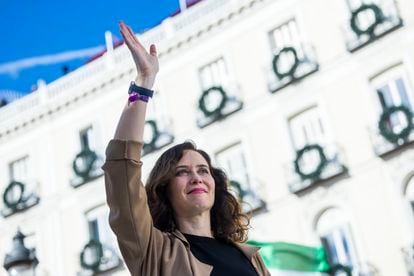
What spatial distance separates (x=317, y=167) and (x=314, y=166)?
0.46 feet

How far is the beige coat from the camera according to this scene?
2.98 meters

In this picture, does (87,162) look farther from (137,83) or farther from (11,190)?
(137,83)

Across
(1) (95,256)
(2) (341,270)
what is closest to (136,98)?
(2) (341,270)

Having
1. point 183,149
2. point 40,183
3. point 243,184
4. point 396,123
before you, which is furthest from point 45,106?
point 183,149

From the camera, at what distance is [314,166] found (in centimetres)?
1847

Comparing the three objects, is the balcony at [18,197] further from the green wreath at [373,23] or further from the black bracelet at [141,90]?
the black bracelet at [141,90]

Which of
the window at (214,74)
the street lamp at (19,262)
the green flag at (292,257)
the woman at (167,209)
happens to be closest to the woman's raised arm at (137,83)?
the woman at (167,209)

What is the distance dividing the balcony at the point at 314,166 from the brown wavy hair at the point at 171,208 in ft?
47.9

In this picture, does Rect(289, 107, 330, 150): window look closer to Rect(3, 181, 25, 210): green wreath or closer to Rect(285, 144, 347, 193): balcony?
Rect(285, 144, 347, 193): balcony

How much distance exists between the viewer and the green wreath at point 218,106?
68.1 feet

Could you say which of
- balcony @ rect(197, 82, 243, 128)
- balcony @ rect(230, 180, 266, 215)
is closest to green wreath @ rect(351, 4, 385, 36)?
balcony @ rect(197, 82, 243, 128)

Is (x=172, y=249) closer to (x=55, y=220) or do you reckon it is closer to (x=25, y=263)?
(x=25, y=263)

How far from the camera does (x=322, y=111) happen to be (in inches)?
761

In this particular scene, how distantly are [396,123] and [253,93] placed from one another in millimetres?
4629
